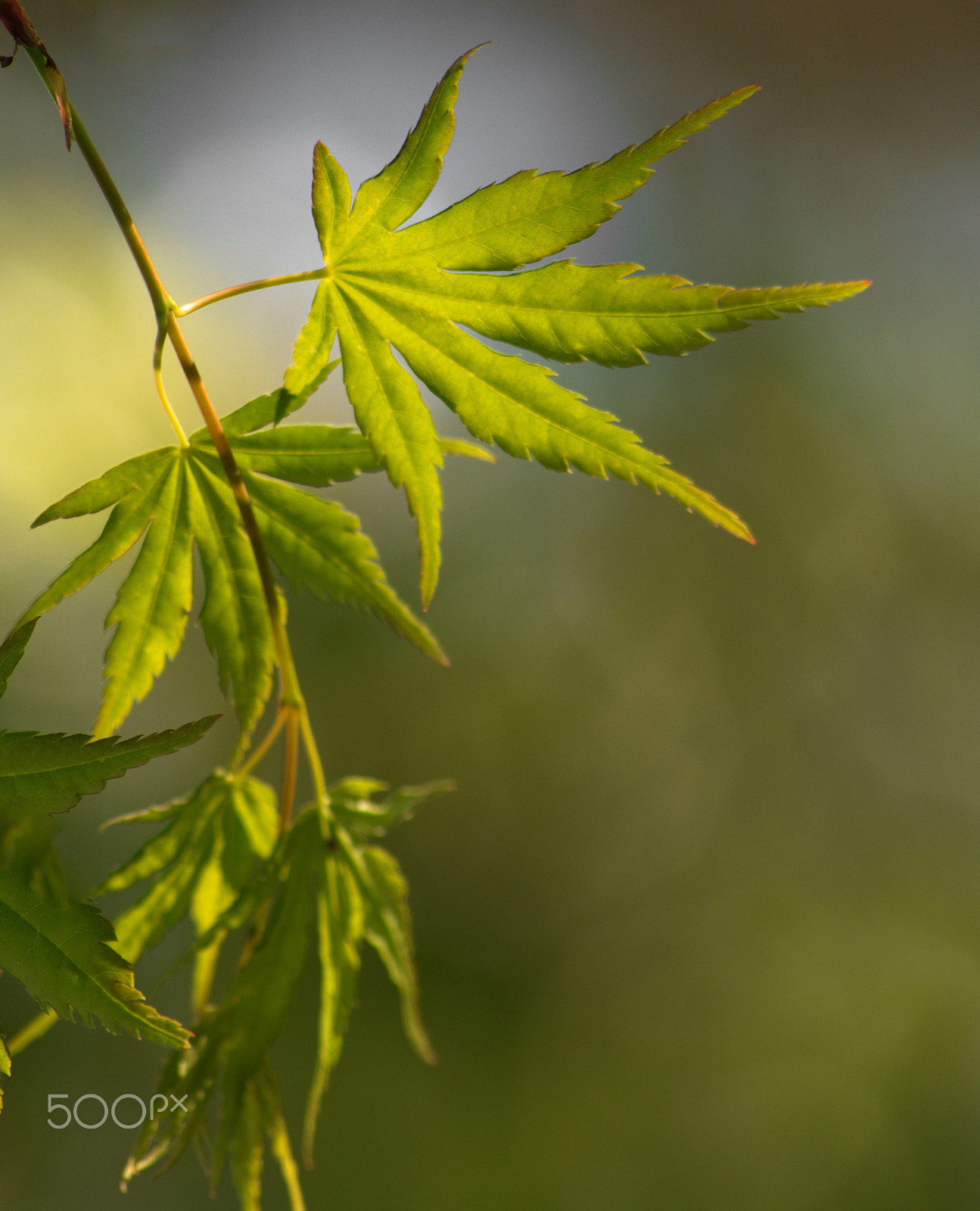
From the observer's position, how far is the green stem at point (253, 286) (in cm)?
49

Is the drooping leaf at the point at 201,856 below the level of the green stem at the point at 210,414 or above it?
below

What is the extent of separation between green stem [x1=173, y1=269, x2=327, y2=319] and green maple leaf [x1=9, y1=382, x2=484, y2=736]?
0.19 feet

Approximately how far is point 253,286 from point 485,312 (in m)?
0.13

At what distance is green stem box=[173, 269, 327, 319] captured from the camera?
0.49 meters

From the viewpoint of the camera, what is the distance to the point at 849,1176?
17.7ft

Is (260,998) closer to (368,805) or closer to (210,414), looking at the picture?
(368,805)

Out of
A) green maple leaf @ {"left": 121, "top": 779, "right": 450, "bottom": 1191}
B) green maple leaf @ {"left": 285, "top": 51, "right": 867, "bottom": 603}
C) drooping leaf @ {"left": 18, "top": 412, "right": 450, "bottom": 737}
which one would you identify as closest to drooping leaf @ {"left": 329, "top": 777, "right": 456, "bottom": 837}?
green maple leaf @ {"left": 121, "top": 779, "right": 450, "bottom": 1191}

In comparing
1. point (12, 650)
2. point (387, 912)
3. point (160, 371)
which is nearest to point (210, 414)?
point (160, 371)

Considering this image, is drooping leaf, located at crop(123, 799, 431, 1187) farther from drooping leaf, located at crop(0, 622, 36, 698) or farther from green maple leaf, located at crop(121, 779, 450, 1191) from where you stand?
drooping leaf, located at crop(0, 622, 36, 698)

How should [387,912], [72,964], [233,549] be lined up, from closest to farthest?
[72,964]
[233,549]
[387,912]

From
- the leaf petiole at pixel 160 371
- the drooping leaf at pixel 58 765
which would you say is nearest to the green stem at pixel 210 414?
the leaf petiole at pixel 160 371

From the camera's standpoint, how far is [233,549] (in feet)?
1.82

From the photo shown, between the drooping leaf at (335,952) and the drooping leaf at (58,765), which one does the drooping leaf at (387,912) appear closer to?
the drooping leaf at (335,952)

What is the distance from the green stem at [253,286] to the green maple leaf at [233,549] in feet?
0.19
